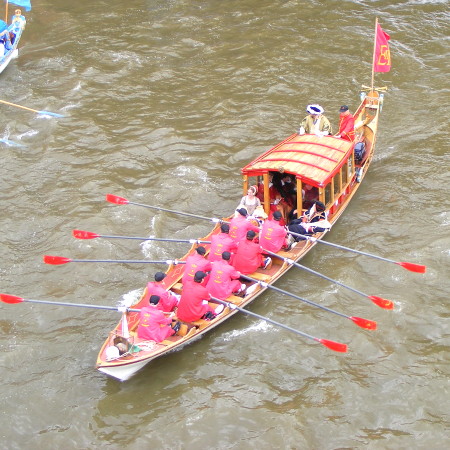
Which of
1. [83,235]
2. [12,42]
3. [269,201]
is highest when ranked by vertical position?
[12,42]

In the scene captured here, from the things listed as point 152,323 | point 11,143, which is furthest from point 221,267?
point 11,143

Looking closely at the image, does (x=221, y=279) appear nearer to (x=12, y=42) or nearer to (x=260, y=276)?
(x=260, y=276)

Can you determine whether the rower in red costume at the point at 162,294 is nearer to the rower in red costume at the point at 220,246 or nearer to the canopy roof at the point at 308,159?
the rower in red costume at the point at 220,246

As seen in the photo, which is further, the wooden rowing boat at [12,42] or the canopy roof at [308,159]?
the wooden rowing boat at [12,42]

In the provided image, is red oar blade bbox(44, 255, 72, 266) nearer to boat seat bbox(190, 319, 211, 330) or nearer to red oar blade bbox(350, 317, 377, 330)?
boat seat bbox(190, 319, 211, 330)

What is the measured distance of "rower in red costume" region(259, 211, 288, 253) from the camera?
14.5 metres

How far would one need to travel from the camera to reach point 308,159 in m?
15.3

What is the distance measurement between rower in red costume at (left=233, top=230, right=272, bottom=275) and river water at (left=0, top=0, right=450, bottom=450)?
92 centimetres

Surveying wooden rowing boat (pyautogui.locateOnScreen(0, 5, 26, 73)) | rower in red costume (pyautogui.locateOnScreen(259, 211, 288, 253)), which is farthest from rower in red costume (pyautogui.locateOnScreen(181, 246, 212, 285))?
wooden rowing boat (pyautogui.locateOnScreen(0, 5, 26, 73))

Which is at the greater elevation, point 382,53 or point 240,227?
point 382,53

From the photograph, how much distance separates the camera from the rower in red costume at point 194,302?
41.8 ft

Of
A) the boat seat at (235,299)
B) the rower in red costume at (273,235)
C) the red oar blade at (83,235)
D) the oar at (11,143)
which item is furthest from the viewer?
the oar at (11,143)

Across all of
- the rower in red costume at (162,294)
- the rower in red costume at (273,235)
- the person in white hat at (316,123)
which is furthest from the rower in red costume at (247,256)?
the person in white hat at (316,123)

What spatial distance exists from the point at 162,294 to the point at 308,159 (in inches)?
199
